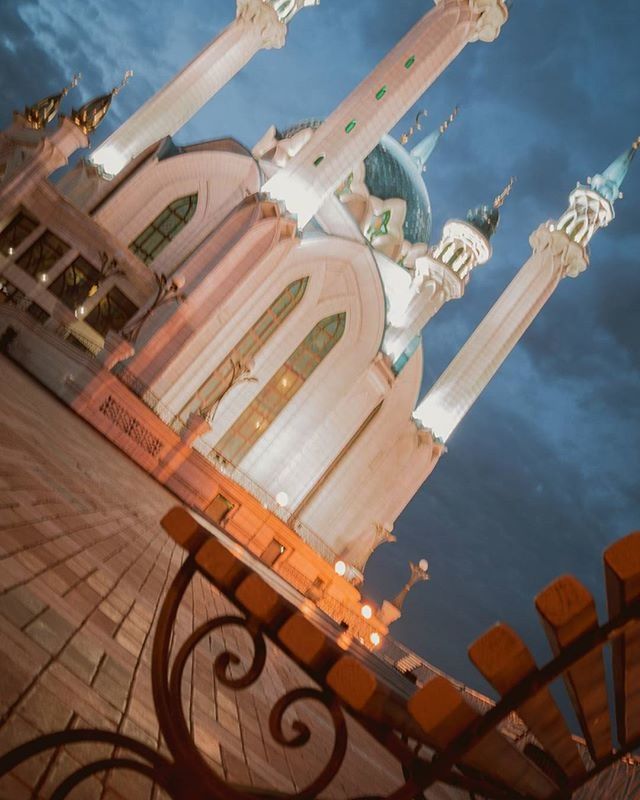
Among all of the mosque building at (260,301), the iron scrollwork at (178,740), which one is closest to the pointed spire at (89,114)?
the mosque building at (260,301)

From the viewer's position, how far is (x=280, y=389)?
85.5 feet

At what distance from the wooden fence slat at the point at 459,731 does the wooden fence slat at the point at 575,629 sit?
8.1 inches

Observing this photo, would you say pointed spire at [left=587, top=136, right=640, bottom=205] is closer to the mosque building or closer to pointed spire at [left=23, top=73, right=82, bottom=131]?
the mosque building

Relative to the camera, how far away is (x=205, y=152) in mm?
26062

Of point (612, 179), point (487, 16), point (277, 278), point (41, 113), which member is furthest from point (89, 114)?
point (612, 179)

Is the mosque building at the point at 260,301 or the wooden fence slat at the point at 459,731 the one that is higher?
the mosque building at the point at 260,301

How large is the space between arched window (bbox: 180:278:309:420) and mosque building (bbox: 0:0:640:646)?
0.25 feet

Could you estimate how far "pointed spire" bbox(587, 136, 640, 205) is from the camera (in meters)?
34.3

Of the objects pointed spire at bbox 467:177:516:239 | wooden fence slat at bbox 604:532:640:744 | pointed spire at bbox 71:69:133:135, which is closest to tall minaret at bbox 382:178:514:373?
pointed spire at bbox 467:177:516:239

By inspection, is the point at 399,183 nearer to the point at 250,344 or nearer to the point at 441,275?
the point at 441,275

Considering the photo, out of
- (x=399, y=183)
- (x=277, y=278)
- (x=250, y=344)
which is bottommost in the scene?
(x=250, y=344)

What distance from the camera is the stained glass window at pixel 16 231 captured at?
21.3 m

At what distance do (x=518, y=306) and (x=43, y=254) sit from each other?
20420mm

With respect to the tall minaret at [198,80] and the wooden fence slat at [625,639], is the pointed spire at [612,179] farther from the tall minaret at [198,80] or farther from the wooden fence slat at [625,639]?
the wooden fence slat at [625,639]
